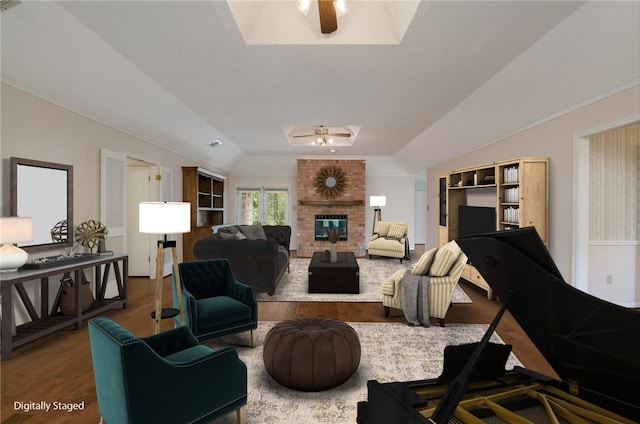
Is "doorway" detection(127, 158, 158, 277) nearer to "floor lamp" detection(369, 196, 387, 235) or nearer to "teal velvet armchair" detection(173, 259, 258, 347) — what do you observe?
"teal velvet armchair" detection(173, 259, 258, 347)

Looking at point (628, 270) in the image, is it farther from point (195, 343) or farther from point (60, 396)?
point (60, 396)

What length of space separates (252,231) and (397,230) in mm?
3864

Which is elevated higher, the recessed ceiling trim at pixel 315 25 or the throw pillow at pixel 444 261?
the recessed ceiling trim at pixel 315 25

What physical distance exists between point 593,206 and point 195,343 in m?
4.73

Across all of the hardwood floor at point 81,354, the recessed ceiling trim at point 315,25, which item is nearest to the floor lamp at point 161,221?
the hardwood floor at point 81,354

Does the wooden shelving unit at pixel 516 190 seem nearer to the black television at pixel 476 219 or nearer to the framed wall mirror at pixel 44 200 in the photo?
the black television at pixel 476 219

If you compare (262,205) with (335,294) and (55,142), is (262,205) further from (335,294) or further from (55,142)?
(55,142)

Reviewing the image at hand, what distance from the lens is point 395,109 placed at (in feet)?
15.7

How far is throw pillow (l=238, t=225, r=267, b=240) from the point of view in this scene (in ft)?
20.4

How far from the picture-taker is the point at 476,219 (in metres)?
5.34

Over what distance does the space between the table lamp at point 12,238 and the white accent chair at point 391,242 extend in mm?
6667

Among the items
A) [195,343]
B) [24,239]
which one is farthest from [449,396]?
[24,239]

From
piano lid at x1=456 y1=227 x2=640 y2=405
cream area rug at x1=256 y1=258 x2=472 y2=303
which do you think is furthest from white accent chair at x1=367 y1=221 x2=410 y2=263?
piano lid at x1=456 y1=227 x2=640 y2=405

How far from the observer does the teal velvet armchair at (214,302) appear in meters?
2.80
